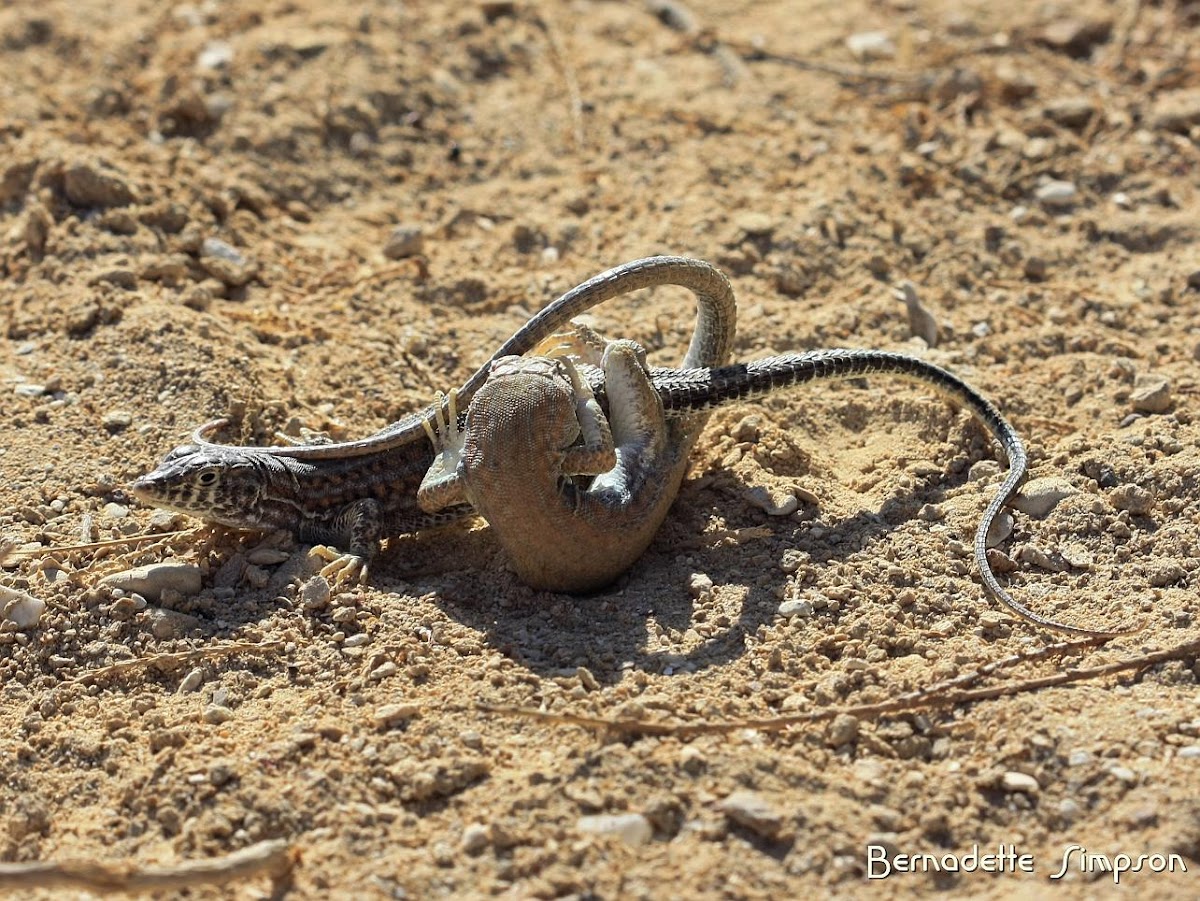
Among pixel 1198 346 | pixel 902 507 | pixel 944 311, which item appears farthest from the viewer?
pixel 944 311

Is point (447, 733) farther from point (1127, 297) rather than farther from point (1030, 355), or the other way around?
point (1127, 297)

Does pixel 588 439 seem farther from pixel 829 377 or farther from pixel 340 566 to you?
pixel 829 377

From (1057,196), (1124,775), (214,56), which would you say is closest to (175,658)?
(1124,775)

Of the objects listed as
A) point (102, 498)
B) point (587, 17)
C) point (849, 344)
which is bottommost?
point (102, 498)

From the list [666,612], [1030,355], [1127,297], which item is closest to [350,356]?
[666,612]

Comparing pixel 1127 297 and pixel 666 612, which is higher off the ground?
pixel 1127 297

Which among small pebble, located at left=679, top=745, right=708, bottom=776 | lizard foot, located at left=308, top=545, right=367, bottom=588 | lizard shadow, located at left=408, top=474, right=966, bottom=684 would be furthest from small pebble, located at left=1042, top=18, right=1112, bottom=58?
small pebble, located at left=679, top=745, right=708, bottom=776

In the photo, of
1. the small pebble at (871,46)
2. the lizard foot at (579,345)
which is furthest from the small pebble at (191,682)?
the small pebble at (871,46)
